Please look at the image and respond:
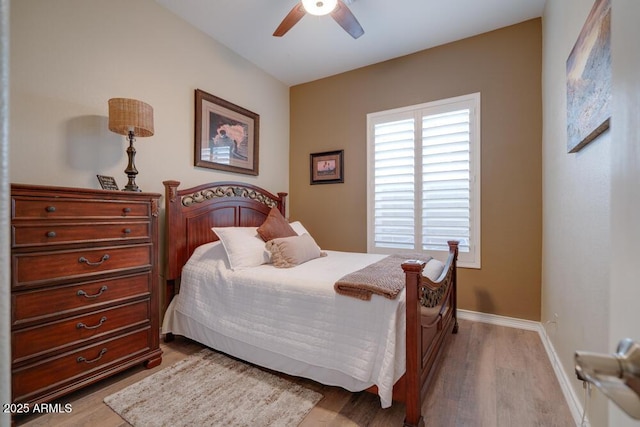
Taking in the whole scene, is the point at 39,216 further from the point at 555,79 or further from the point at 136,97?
the point at 555,79

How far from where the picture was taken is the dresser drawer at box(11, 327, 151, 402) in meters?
1.51

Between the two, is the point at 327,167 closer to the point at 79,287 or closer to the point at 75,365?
the point at 79,287

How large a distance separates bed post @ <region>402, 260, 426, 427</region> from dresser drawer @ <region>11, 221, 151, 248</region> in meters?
1.78

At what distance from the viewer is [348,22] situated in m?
2.34

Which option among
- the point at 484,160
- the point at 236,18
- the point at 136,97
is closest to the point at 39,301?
the point at 136,97

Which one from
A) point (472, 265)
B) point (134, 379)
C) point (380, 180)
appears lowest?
point (134, 379)

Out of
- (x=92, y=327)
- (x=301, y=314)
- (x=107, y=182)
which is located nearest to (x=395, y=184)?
(x=301, y=314)

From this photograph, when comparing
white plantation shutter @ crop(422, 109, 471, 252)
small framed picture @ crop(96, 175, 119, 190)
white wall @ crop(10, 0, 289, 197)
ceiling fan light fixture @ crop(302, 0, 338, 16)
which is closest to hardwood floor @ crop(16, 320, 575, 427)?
white plantation shutter @ crop(422, 109, 471, 252)

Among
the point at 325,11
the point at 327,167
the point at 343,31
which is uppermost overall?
the point at 343,31

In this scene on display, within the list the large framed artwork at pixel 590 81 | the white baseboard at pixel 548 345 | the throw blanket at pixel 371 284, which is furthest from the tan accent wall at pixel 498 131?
the throw blanket at pixel 371 284

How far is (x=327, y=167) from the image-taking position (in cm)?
386

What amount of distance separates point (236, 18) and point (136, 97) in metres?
1.19

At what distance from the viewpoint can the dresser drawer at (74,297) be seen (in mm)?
1497

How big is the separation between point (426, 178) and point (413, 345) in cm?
214
